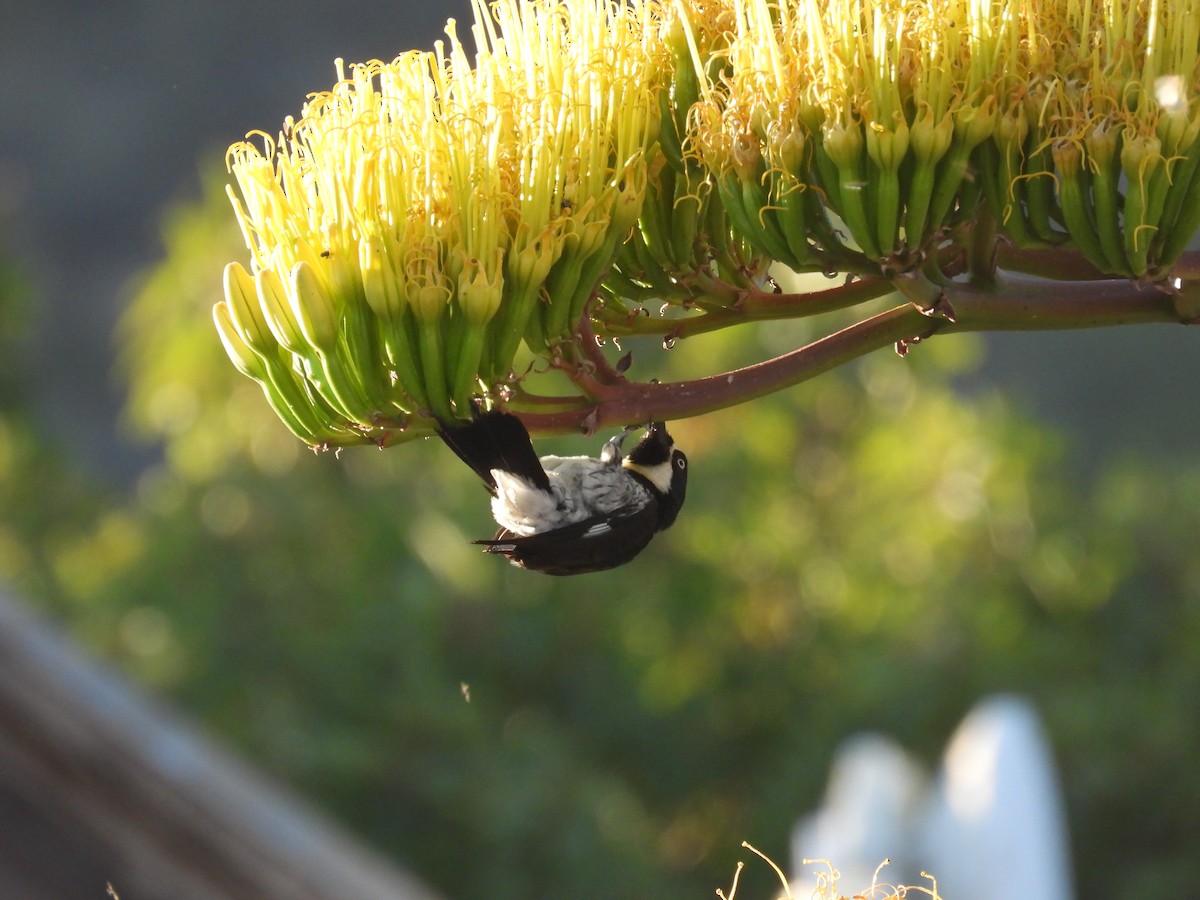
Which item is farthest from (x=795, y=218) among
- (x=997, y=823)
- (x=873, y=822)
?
(x=873, y=822)

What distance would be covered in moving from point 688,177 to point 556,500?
252 millimetres

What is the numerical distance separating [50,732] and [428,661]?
1692 millimetres

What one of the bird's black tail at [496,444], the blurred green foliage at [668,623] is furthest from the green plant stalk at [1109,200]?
the blurred green foliage at [668,623]

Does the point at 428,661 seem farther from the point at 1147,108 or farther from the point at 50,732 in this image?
the point at 1147,108

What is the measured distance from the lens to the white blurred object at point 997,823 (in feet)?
6.45

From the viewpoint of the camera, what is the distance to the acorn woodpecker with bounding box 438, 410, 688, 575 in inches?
36.2

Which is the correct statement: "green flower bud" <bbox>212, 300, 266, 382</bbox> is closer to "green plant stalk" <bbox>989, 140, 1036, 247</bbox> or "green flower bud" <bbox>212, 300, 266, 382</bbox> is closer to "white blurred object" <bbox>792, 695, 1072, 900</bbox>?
"green plant stalk" <bbox>989, 140, 1036, 247</bbox>

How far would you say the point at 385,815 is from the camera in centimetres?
352

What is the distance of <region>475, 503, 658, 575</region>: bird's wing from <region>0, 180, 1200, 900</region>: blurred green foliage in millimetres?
2463

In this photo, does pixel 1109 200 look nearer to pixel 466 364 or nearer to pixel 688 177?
pixel 688 177

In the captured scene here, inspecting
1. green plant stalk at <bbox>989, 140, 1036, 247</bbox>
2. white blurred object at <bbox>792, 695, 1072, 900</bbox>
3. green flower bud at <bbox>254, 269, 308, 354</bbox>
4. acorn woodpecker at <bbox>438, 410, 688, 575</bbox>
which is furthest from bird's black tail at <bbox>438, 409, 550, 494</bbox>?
white blurred object at <bbox>792, 695, 1072, 900</bbox>

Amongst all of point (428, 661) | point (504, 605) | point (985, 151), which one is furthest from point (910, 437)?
point (985, 151)

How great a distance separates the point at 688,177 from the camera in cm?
101

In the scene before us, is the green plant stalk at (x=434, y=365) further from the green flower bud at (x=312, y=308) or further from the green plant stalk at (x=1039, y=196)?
the green plant stalk at (x=1039, y=196)
